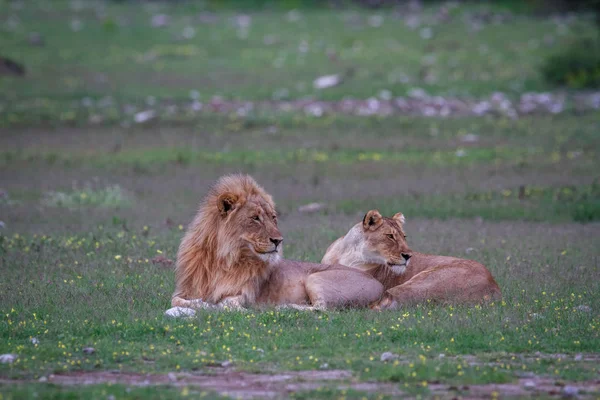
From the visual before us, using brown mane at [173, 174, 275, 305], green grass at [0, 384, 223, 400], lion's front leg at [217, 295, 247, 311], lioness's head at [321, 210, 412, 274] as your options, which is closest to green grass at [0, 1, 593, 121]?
lioness's head at [321, 210, 412, 274]

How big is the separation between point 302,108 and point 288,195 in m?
7.94

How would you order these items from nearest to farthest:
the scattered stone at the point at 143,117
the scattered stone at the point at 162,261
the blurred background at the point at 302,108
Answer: the scattered stone at the point at 162,261 < the blurred background at the point at 302,108 < the scattered stone at the point at 143,117

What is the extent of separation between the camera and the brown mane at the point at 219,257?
1021cm

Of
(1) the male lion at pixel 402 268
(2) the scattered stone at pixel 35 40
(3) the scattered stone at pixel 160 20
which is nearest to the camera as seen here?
(1) the male lion at pixel 402 268

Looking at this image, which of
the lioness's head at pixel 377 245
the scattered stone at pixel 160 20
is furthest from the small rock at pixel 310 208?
the scattered stone at pixel 160 20

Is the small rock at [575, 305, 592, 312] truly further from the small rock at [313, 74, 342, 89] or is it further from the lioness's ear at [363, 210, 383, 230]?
the small rock at [313, 74, 342, 89]

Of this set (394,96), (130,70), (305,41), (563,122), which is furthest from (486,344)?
(305,41)

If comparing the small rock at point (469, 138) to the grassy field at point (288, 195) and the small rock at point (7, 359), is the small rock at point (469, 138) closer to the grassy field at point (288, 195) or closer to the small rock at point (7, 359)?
the grassy field at point (288, 195)

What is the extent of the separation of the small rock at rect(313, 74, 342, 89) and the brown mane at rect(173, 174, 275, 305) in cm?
1803

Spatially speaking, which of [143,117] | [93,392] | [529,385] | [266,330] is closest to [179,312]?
[266,330]

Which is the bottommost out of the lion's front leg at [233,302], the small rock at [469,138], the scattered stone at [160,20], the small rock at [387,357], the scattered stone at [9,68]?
the small rock at [387,357]

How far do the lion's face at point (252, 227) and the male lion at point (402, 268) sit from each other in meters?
1.24

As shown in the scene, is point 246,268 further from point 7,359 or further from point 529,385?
point 529,385

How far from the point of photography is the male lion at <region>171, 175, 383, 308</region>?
1017 centimetres
